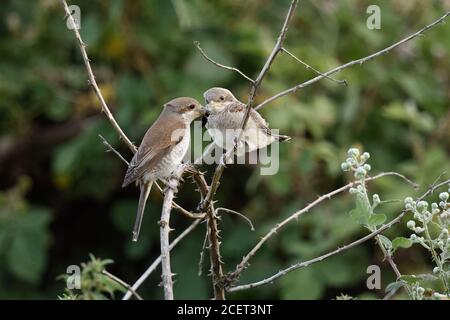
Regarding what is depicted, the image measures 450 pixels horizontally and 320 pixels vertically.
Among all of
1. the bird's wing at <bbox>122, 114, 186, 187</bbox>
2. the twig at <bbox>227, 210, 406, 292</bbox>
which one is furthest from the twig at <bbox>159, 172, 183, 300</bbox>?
the bird's wing at <bbox>122, 114, 186, 187</bbox>

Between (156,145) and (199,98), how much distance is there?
152 centimetres

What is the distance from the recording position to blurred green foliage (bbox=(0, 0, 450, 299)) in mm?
5129

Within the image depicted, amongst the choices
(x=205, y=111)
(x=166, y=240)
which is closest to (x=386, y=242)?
(x=166, y=240)

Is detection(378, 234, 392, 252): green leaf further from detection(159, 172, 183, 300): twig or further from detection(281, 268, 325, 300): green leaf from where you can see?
detection(281, 268, 325, 300): green leaf

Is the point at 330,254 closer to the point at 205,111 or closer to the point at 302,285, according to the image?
the point at 205,111

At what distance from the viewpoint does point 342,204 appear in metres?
5.08

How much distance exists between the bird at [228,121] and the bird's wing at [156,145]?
0.65 feet

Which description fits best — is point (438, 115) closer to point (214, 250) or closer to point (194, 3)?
point (194, 3)

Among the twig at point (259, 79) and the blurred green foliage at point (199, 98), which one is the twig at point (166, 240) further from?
the blurred green foliage at point (199, 98)

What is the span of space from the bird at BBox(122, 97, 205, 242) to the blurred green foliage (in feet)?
4.52

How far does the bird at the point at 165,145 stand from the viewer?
3.47 metres

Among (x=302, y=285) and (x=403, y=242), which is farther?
(x=302, y=285)

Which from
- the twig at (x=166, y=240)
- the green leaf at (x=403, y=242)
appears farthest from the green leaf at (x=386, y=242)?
the twig at (x=166, y=240)

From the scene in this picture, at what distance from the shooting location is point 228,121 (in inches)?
131
